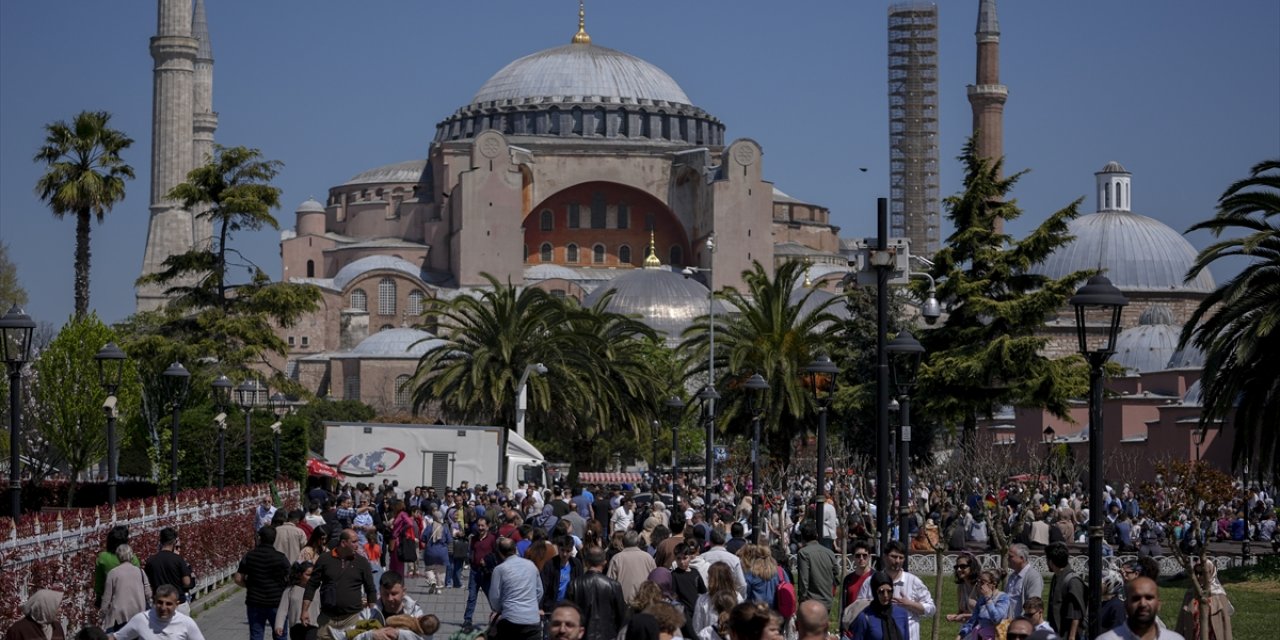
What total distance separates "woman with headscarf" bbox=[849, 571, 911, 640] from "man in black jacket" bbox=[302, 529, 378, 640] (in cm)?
271

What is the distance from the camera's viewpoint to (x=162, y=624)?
8281 millimetres

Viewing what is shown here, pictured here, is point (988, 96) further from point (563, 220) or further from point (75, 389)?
point (75, 389)

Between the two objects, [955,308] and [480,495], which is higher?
[955,308]

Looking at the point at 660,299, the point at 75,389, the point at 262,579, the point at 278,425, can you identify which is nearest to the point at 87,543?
the point at 262,579

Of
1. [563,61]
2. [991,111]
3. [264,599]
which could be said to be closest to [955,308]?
[264,599]

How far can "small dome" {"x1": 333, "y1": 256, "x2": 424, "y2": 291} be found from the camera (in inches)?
3031

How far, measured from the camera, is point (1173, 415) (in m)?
41.3

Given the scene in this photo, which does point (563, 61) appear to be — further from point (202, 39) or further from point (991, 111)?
point (991, 111)

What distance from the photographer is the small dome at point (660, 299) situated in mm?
69562

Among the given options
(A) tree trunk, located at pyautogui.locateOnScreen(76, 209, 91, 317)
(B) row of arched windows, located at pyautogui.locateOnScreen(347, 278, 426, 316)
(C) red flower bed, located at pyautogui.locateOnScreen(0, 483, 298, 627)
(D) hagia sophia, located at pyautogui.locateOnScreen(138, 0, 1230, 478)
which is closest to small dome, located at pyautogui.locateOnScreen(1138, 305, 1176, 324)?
(D) hagia sophia, located at pyautogui.locateOnScreen(138, 0, 1230, 478)

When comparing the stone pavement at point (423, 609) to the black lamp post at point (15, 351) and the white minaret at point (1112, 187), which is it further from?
the white minaret at point (1112, 187)

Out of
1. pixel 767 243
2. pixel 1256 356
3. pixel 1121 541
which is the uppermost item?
pixel 767 243

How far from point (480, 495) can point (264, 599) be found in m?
12.5

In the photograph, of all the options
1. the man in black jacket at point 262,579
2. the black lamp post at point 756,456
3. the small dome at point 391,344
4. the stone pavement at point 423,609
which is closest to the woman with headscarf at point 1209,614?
the black lamp post at point 756,456
